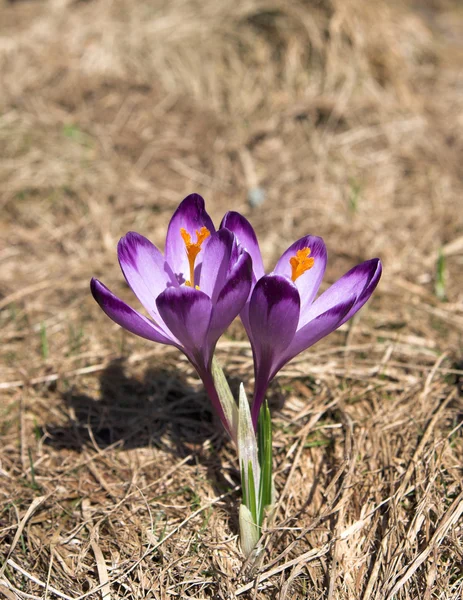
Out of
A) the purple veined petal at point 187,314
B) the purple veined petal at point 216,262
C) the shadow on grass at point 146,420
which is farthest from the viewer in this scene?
the shadow on grass at point 146,420

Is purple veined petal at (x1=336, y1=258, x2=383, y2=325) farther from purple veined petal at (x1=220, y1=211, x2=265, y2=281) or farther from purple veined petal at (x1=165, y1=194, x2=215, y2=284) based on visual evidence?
purple veined petal at (x1=165, y1=194, x2=215, y2=284)

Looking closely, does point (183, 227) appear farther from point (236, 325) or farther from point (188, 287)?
point (236, 325)

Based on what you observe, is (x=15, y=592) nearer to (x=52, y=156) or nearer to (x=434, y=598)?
(x=434, y=598)

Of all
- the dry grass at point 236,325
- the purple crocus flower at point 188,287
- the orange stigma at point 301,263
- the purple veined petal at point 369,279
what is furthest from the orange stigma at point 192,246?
the dry grass at point 236,325

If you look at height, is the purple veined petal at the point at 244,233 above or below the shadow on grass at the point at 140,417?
above

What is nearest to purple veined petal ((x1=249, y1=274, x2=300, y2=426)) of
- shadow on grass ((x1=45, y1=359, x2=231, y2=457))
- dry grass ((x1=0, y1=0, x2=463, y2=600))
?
dry grass ((x1=0, y1=0, x2=463, y2=600))

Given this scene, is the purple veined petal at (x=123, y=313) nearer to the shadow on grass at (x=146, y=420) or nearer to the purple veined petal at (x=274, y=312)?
the purple veined petal at (x=274, y=312)
